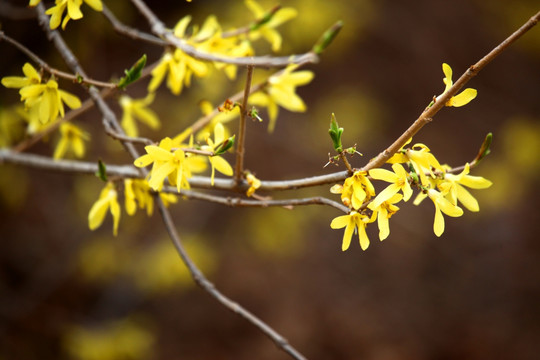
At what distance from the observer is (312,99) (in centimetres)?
388

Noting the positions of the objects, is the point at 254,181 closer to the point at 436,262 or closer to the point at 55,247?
the point at 55,247

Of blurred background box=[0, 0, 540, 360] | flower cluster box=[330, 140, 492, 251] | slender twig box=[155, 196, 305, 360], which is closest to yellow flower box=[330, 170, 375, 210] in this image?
flower cluster box=[330, 140, 492, 251]

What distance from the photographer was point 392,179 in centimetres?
68

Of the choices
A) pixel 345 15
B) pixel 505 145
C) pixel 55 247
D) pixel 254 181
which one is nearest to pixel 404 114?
pixel 505 145

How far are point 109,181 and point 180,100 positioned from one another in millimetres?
2164

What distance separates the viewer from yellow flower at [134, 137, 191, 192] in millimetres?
731

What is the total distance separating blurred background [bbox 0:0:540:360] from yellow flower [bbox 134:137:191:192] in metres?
1.30

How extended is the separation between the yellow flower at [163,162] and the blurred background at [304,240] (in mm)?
1302

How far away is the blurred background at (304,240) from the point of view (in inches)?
99.0

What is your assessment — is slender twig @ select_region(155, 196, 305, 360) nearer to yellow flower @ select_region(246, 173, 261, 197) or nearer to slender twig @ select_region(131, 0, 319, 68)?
yellow flower @ select_region(246, 173, 261, 197)

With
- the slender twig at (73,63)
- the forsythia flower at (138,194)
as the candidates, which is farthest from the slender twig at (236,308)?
the slender twig at (73,63)

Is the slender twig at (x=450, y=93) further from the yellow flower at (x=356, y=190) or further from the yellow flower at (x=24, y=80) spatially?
the yellow flower at (x=24, y=80)

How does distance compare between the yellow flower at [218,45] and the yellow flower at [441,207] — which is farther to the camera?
the yellow flower at [218,45]

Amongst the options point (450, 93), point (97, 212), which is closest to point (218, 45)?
point (97, 212)
